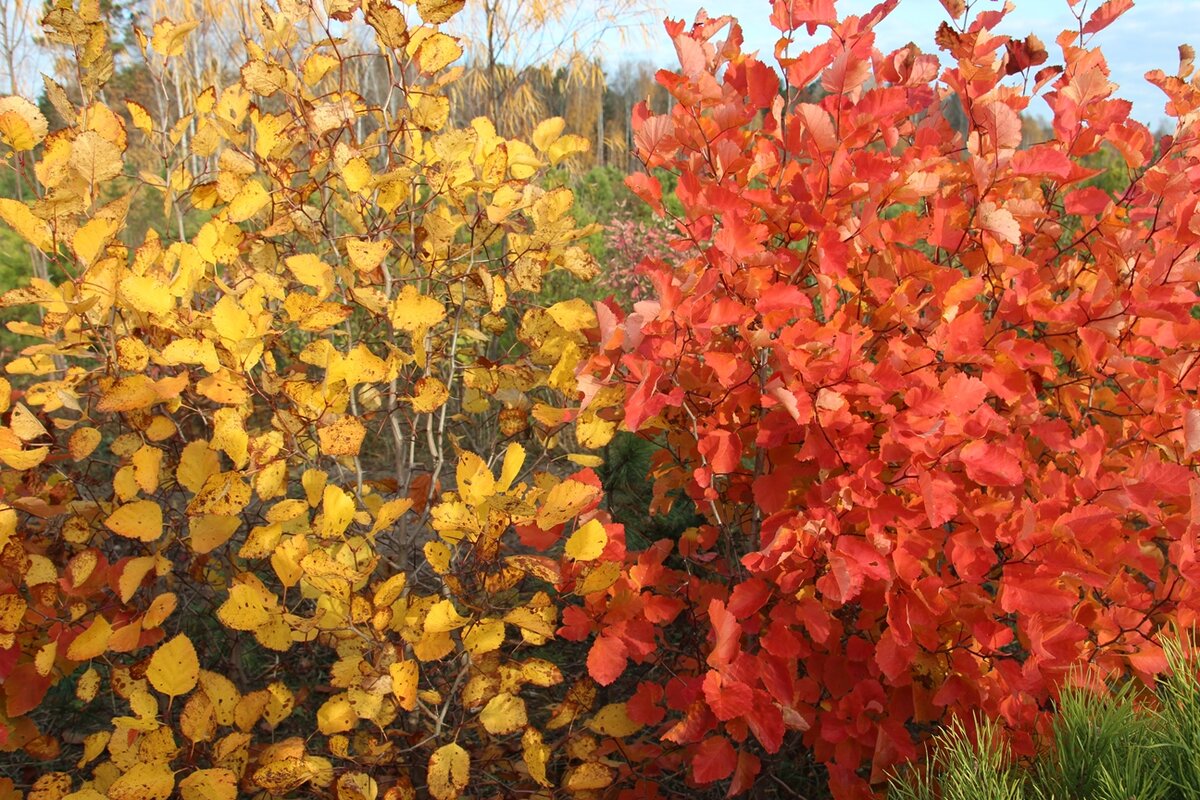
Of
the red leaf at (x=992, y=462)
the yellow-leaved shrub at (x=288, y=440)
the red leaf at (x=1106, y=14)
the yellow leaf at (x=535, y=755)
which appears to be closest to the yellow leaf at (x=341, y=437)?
the yellow-leaved shrub at (x=288, y=440)

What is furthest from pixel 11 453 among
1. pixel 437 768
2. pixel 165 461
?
pixel 437 768

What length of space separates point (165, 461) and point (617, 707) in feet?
Answer: 3.32

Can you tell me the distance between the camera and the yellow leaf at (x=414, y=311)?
1383mm

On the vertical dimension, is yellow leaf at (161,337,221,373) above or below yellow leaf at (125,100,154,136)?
below

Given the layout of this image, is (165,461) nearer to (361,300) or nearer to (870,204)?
(361,300)

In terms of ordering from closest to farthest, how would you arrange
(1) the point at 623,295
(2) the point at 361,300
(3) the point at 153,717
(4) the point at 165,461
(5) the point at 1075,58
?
(3) the point at 153,717 → (2) the point at 361,300 → (5) the point at 1075,58 → (4) the point at 165,461 → (1) the point at 623,295

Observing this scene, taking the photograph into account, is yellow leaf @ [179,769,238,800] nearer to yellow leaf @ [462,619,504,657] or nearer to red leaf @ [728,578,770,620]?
yellow leaf @ [462,619,504,657]

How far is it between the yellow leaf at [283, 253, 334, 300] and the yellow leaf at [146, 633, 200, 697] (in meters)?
0.57

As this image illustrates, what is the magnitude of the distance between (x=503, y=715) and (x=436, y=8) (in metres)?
1.14

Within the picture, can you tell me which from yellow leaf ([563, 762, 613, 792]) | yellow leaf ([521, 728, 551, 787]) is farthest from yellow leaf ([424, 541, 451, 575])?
yellow leaf ([563, 762, 613, 792])

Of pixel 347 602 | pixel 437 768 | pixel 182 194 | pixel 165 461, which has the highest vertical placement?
pixel 182 194

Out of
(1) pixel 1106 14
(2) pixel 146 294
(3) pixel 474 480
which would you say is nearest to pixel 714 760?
(3) pixel 474 480

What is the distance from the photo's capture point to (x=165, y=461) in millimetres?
1761

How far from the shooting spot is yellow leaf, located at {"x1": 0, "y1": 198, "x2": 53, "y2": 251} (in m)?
1.33
